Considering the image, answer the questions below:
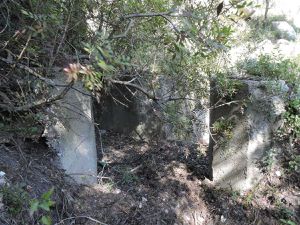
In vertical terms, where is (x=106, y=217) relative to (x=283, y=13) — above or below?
below

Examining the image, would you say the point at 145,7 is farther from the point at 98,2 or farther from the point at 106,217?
the point at 106,217

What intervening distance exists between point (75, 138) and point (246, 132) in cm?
183

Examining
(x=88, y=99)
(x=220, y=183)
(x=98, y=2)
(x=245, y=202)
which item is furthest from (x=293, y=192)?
(x=98, y=2)

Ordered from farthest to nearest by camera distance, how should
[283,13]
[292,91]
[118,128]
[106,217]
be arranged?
[283,13], [118,128], [292,91], [106,217]

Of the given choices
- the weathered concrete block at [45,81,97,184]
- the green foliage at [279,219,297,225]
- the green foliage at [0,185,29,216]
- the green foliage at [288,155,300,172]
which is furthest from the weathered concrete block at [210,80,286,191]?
the green foliage at [0,185,29,216]

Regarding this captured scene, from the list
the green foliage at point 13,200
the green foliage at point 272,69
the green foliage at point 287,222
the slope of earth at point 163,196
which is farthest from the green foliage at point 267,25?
the green foliage at point 13,200

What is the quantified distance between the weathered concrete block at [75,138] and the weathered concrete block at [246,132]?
1352 mm

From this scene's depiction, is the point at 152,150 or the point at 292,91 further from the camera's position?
the point at 152,150

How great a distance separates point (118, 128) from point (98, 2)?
9.37ft

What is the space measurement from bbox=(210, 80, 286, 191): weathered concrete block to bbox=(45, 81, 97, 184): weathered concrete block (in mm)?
1352

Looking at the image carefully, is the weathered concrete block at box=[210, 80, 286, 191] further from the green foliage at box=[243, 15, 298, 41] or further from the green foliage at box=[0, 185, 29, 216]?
the green foliage at box=[243, 15, 298, 41]

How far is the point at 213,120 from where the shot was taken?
4305mm

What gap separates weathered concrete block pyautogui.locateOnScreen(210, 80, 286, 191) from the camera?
395 cm

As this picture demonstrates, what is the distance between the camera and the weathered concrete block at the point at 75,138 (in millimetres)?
3732
